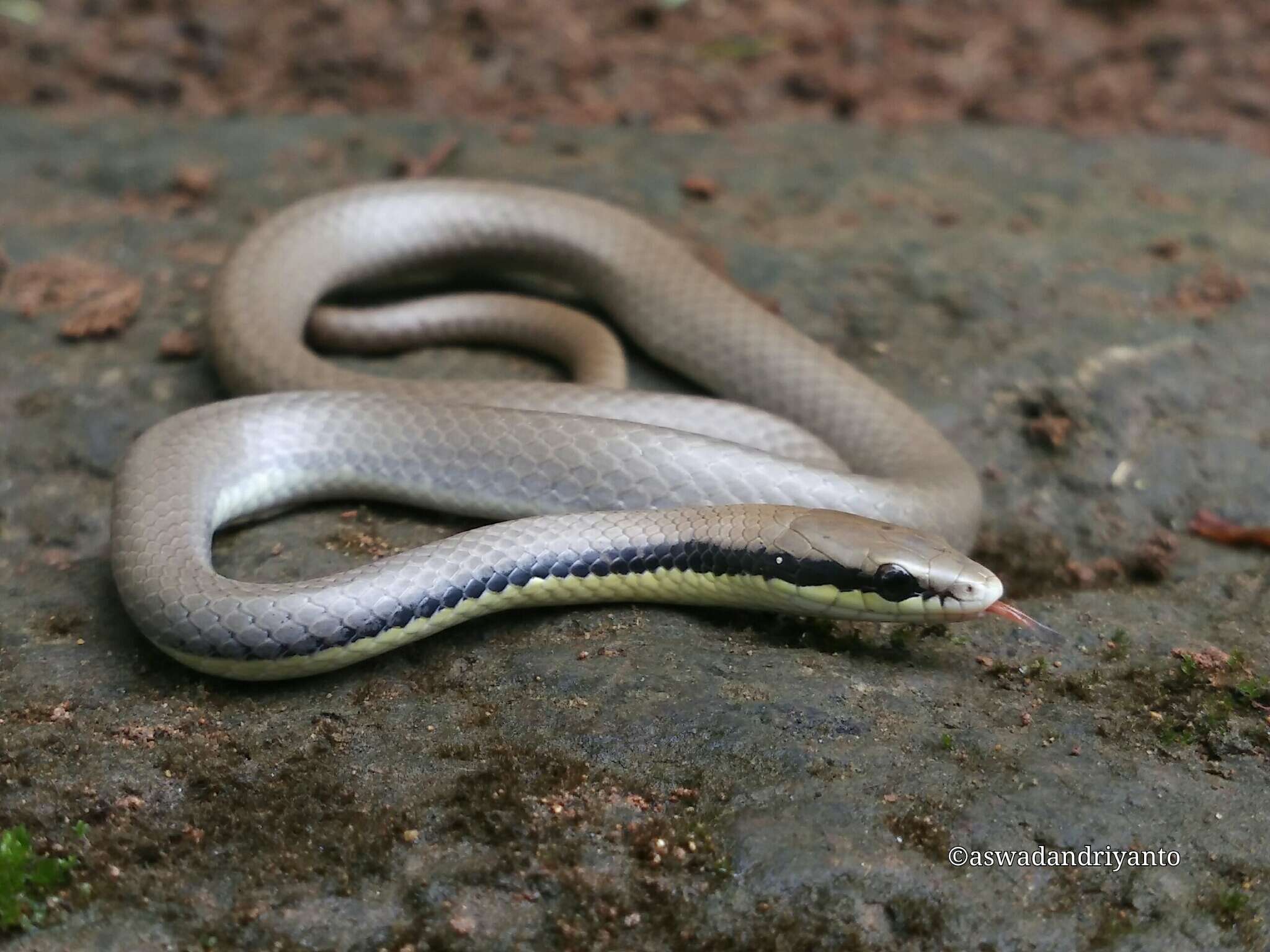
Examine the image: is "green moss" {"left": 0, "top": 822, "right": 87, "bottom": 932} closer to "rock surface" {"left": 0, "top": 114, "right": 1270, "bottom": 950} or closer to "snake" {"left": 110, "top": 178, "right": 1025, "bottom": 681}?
"rock surface" {"left": 0, "top": 114, "right": 1270, "bottom": 950}

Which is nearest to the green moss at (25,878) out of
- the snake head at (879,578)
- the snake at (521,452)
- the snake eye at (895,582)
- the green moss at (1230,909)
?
the snake at (521,452)

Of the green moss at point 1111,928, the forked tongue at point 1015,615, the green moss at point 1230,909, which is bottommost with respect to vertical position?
the green moss at point 1111,928

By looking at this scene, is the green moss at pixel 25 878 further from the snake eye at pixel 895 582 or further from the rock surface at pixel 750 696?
the snake eye at pixel 895 582

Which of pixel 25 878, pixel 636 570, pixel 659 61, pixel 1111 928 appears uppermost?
pixel 659 61

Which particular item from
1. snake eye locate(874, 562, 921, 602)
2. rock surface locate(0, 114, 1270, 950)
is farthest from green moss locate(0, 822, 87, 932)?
snake eye locate(874, 562, 921, 602)

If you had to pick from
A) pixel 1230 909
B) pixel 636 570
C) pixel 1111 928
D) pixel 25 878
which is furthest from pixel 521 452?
pixel 1230 909

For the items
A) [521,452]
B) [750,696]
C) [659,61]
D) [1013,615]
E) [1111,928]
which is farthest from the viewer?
[659,61]

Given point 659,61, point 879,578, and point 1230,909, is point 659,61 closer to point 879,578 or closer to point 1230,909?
point 879,578
